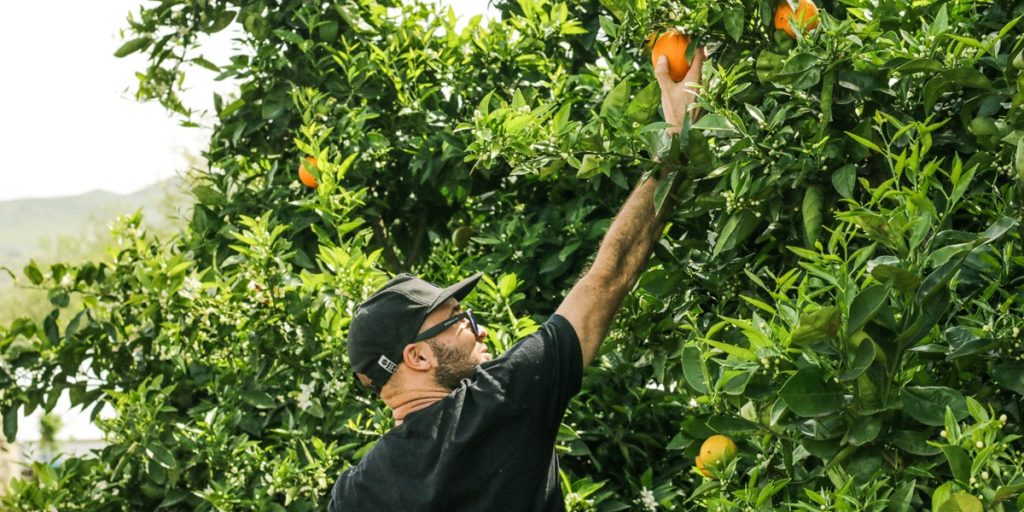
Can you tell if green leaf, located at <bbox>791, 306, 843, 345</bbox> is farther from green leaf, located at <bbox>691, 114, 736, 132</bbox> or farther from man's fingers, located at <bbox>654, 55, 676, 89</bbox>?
man's fingers, located at <bbox>654, 55, 676, 89</bbox>

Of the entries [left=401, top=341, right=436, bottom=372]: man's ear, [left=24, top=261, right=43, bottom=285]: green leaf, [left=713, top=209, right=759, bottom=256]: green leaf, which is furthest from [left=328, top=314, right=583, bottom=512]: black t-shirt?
[left=24, top=261, right=43, bottom=285]: green leaf

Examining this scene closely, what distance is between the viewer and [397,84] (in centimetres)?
427

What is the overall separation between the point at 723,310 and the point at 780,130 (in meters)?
0.48

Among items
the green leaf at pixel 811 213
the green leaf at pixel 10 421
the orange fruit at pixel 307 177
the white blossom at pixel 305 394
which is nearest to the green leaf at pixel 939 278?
the green leaf at pixel 811 213

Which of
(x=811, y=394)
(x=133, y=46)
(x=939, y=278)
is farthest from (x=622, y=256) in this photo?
(x=133, y=46)

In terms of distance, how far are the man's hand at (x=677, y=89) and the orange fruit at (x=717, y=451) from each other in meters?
0.69

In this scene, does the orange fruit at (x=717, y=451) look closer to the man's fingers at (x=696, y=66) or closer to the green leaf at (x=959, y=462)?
the green leaf at (x=959, y=462)

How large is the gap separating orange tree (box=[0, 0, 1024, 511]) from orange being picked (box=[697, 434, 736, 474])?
28mm

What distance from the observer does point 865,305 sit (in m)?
1.88

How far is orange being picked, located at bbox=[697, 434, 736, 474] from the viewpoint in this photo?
2457 millimetres

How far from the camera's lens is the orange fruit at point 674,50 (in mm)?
2639

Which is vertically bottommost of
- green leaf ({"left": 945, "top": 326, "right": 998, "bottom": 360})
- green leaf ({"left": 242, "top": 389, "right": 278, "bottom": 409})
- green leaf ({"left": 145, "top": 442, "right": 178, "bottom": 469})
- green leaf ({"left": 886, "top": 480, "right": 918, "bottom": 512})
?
green leaf ({"left": 145, "top": 442, "right": 178, "bottom": 469})

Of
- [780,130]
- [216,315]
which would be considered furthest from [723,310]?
[216,315]

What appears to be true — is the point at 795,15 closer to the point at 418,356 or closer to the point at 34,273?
the point at 418,356
